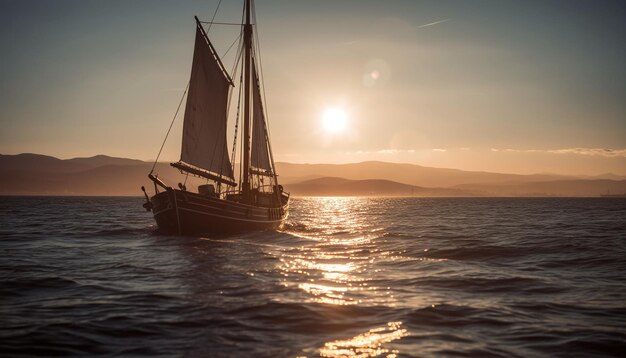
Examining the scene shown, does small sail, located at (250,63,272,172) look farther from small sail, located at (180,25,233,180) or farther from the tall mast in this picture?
small sail, located at (180,25,233,180)

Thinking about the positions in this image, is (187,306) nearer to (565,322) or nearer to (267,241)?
(565,322)

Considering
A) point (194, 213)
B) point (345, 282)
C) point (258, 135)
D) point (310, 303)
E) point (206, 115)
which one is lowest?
point (345, 282)

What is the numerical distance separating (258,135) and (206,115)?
7.90 m

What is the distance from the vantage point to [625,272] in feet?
62.1

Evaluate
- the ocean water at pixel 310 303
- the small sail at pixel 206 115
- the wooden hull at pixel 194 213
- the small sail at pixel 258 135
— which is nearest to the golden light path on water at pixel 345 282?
the ocean water at pixel 310 303

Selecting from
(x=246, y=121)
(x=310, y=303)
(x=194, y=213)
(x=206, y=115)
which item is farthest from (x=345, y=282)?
(x=246, y=121)

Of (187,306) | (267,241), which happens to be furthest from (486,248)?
(187,306)

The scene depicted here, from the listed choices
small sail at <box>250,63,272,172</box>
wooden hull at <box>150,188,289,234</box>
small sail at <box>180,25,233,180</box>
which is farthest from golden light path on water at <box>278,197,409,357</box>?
small sail at <box>250,63,272,172</box>

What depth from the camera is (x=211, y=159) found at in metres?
36.5

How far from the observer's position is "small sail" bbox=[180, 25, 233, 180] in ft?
112

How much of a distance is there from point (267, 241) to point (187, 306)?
19303mm

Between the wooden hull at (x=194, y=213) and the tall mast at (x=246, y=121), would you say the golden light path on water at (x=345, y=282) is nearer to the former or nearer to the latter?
the wooden hull at (x=194, y=213)

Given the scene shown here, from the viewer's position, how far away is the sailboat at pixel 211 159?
1305 inches

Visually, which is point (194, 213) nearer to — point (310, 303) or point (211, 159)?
point (211, 159)
